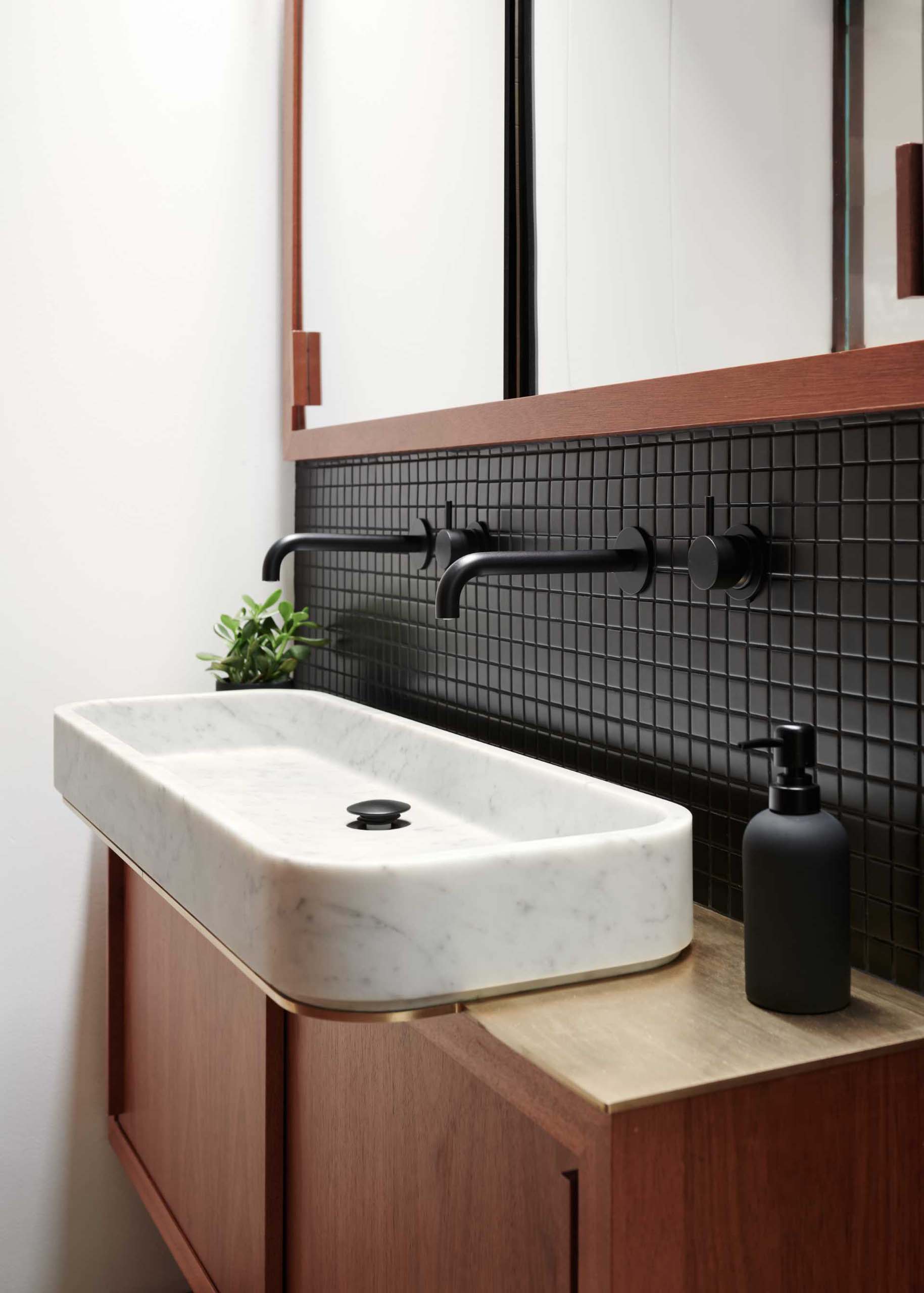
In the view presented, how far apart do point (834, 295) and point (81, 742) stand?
2.79 ft

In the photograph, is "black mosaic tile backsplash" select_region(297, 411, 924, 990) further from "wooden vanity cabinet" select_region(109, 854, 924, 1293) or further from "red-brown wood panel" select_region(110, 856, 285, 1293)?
"red-brown wood panel" select_region(110, 856, 285, 1293)

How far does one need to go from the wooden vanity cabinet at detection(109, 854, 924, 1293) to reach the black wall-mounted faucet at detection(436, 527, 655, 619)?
0.97ft

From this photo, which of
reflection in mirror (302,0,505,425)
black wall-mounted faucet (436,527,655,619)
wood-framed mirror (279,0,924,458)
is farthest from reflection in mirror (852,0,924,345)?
reflection in mirror (302,0,505,425)

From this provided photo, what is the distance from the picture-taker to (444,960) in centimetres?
75

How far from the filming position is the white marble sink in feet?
→ 2.43

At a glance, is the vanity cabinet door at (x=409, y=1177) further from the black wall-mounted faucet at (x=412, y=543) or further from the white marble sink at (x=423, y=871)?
the black wall-mounted faucet at (x=412, y=543)

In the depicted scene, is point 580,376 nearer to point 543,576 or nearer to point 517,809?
point 543,576

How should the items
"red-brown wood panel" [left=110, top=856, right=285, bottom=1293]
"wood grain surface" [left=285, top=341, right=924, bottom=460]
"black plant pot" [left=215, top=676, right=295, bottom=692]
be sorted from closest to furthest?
1. "wood grain surface" [left=285, top=341, right=924, bottom=460]
2. "red-brown wood panel" [left=110, top=856, right=285, bottom=1293]
3. "black plant pot" [left=215, top=676, right=295, bottom=692]

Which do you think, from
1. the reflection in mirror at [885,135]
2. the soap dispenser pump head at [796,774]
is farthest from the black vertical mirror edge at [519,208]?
the soap dispenser pump head at [796,774]

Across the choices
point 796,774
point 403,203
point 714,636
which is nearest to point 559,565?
point 714,636

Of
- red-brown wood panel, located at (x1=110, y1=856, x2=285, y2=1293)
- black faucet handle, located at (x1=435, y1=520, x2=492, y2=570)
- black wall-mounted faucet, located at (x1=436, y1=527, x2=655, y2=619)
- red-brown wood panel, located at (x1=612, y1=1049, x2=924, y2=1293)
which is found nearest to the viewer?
red-brown wood panel, located at (x1=612, y1=1049, x2=924, y2=1293)

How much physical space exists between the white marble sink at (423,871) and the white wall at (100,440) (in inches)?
17.3

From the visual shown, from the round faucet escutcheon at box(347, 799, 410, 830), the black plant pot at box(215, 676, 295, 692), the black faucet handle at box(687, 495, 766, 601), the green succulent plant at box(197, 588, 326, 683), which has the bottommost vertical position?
the round faucet escutcheon at box(347, 799, 410, 830)

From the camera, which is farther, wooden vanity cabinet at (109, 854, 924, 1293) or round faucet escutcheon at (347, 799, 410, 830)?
round faucet escutcheon at (347, 799, 410, 830)
